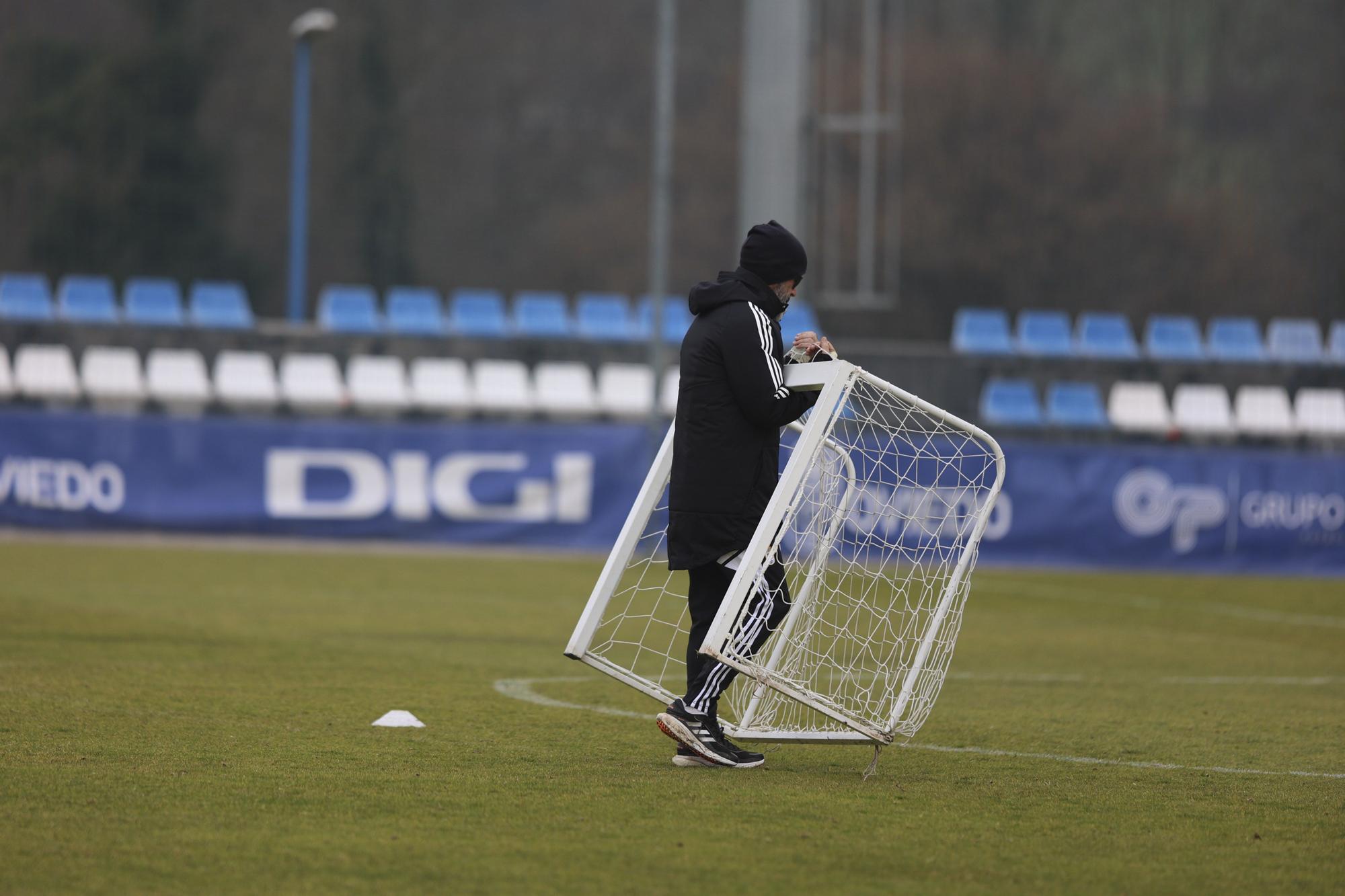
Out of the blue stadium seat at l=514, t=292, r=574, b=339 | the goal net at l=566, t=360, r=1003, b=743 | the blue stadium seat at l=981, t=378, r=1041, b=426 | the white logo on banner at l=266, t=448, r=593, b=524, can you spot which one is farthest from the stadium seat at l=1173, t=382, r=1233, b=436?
the goal net at l=566, t=360, r=1003, b=743

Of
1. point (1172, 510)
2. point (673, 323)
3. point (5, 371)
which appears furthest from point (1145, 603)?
point (5, 371)

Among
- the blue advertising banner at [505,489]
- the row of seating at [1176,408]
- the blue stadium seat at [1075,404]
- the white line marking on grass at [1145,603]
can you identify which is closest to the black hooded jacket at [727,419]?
the white line marking on grass at [1145,603]

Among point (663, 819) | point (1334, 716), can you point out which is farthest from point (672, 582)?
point (663, 819)

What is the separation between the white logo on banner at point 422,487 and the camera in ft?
58.5

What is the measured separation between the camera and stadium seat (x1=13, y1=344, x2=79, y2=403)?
21.4 meters

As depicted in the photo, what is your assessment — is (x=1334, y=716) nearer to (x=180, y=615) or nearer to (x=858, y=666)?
(x=858, y=666)

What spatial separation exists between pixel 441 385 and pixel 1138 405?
9.72 metres

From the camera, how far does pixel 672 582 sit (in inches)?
591

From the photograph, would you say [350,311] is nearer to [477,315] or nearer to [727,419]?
[477,315]

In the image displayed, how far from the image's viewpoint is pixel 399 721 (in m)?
7.45

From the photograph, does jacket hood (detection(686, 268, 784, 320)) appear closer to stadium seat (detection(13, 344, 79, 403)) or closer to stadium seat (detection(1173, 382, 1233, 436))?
stadium seat (detection(13, 344, 79, 403))

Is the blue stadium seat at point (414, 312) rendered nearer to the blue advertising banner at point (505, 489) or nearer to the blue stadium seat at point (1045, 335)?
the blue advertising banner at point (505, 489)

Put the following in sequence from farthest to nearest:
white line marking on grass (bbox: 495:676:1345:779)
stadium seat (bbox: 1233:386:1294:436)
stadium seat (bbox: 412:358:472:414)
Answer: stadium seat (bbox: 1233:386:1294:436)
stadium seat (bbox: 412:358:472:414)
white line marking on grass (bbox: 495:676:1345:779)

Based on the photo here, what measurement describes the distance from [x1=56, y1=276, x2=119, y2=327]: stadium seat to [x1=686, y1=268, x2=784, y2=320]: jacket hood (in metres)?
19.3
